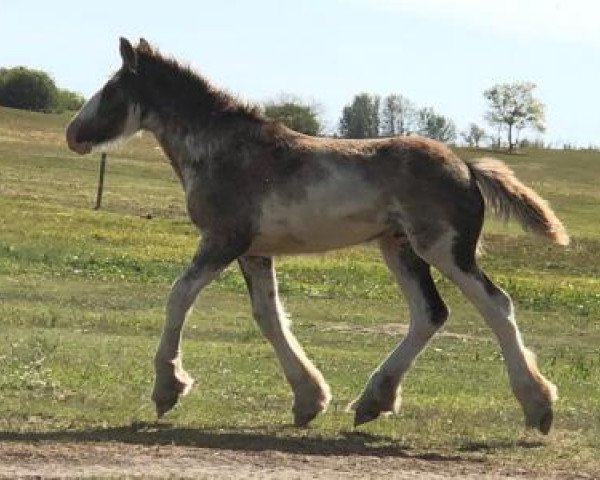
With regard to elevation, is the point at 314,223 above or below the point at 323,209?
below

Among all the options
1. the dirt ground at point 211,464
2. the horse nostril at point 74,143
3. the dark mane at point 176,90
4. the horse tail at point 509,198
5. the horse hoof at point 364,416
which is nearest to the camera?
the dirt ground at point 211,464

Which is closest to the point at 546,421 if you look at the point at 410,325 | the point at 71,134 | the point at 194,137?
the point at 410,325

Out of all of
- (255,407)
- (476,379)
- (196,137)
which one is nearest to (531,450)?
(255,407)

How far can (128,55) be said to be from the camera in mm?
11492

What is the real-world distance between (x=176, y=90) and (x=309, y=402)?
2826mm

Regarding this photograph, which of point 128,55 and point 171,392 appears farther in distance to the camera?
point 128,55

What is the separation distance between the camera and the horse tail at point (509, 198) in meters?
11.1

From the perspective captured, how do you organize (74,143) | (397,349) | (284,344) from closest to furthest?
(397,349) → (284,344) → (74,143)

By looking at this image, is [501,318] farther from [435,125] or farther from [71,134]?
[435,125]

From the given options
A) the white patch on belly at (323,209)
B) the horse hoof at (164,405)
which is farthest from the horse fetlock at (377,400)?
the horse hoof at (164,405)

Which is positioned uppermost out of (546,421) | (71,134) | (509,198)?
(71,134)

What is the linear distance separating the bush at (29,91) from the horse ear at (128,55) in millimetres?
121713

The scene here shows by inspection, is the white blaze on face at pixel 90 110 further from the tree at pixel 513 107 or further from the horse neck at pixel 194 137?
the tree at pixel 513 107

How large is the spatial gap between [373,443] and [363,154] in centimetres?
229
